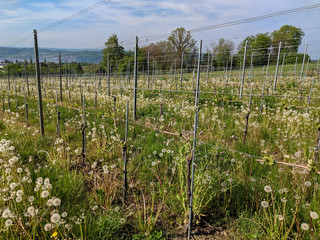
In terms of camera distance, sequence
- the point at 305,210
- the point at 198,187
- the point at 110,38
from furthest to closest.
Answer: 1. the point at 110,38
2. the point at 198,187
3. the point at 305,210

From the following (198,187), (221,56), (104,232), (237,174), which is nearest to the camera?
(104,232)

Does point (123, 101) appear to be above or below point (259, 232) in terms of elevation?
above

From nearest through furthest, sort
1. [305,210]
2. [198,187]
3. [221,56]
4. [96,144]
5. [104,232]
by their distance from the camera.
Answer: [104,232] → [305,210] → [198,187] → [96,144] → [221,56]

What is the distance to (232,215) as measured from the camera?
2.46 metres

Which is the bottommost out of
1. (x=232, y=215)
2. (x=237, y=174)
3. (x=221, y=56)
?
(x=232, y=215)

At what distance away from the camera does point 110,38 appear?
49.0m

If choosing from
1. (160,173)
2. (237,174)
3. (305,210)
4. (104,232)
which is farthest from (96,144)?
(305,210)

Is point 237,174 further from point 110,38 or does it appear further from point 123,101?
point 110,38

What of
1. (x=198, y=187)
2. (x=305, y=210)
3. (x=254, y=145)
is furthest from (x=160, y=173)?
(x=254, y=145)

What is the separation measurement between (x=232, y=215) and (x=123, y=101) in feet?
20.3

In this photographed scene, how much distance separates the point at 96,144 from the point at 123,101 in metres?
4.09

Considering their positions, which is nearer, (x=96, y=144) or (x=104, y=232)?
(x=104, y=232)

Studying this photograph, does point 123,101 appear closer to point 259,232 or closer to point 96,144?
point 96,144

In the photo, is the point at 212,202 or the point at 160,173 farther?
the point at 160,173
